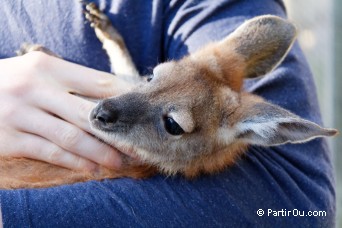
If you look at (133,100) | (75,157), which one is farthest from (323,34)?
(75,157)

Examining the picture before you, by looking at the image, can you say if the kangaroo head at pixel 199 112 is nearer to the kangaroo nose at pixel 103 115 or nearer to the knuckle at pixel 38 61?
the kangaroo nose at pixel 103 115

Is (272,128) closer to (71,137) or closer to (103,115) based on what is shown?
(103,115)

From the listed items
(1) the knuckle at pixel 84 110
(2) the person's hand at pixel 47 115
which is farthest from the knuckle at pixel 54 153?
(1) the knuckle at pixel 84 110

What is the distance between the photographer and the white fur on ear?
239 centimetres

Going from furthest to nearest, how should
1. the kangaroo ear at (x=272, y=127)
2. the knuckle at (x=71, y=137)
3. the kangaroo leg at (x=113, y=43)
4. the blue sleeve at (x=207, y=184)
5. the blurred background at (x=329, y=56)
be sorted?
the blurred background at (x=329, y=56)
the kangaroo leg at (x=113, y=43)
the knuckle at (x=71, y=137)
the kangaroo ear at (x=272, y=127)
the blue sleeve at (x=207, y=184)

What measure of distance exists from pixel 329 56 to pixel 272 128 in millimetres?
2126

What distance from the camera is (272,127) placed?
252 cm

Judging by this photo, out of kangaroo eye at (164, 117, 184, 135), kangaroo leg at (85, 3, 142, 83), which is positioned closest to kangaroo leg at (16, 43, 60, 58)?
kangaroo leg at (85, 3, 142, 83)

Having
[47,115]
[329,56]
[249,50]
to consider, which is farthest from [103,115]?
[329,56]

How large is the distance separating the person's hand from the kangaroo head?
3.7 inches

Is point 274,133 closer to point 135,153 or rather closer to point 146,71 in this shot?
point 135,153

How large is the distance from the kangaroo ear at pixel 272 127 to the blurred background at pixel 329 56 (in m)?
1.92

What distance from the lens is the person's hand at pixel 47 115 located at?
253 centimetres

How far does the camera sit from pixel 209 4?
2773 mm
